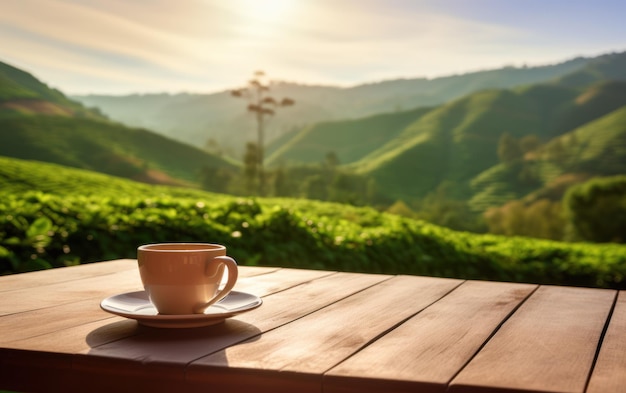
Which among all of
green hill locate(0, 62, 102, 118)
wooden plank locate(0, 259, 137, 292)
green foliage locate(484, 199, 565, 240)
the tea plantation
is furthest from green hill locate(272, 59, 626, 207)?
wooden plank locate(0, 259, 137, 292)

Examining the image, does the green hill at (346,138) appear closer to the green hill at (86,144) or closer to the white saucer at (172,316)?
the green hill at (86,144)

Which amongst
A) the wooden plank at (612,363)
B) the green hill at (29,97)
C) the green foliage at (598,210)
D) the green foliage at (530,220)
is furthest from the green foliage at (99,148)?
the wooden plank at (612,363)

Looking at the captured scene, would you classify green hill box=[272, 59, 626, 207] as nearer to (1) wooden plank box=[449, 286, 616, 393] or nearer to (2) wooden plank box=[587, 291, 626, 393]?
(1) wooden plank box=[449, 286, 616, 393]

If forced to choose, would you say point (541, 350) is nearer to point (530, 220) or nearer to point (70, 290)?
point (70, 290)

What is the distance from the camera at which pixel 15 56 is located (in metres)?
60.1

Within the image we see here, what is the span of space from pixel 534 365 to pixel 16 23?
6381 cm

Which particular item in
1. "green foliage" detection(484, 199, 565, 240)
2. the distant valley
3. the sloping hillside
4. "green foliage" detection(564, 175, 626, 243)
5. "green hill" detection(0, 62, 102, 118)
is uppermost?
the sloping hillside

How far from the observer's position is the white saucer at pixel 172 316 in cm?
109

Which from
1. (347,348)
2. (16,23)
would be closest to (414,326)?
(347,348)

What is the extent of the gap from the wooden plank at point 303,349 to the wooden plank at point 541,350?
0.20m

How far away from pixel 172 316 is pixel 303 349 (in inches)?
10.0

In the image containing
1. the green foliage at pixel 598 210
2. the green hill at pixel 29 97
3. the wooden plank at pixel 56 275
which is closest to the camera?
the wooden plank at pixel 56 275

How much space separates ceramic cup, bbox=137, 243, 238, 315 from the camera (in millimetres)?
1108

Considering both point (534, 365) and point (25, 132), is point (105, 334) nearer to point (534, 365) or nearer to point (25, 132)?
point (534, 365)
